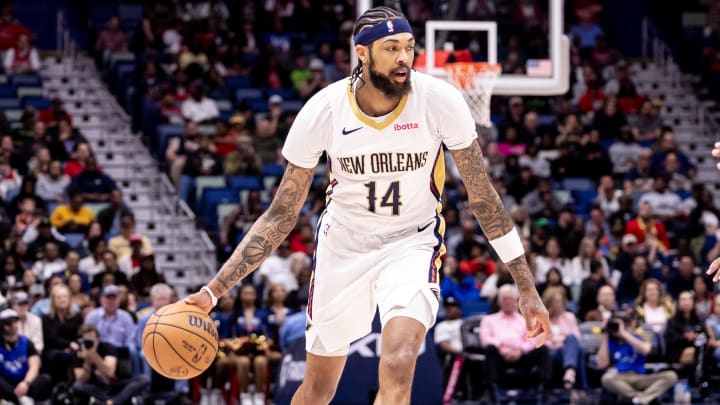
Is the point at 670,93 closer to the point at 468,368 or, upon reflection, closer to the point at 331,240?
the point at 468,368

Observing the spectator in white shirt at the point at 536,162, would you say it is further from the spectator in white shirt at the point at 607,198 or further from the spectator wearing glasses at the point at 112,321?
the spectator wearing glasses at the point at 112,321

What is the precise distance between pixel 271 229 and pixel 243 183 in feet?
39.1

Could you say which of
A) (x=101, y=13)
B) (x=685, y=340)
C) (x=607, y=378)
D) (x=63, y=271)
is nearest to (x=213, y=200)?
(x=63, y=271)

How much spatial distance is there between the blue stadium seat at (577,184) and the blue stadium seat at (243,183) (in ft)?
16.4

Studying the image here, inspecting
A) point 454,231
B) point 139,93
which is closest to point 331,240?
point 454,231

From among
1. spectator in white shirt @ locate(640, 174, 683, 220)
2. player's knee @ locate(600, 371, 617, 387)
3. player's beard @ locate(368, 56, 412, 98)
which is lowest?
player's knee @ locate(600, 371, 617, 387)

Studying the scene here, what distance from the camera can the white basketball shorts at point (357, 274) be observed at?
7.03m

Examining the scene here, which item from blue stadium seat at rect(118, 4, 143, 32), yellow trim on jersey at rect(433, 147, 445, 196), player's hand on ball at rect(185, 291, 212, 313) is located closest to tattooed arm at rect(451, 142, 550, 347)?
yellow trim on jersey at rect(433, 147, 445, 196)

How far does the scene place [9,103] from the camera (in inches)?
821

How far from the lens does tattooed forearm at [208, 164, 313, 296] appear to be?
7254mm

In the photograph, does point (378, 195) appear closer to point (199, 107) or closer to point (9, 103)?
point (199, 107)

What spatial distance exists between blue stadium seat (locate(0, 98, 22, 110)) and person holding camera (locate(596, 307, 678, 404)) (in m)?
10.7

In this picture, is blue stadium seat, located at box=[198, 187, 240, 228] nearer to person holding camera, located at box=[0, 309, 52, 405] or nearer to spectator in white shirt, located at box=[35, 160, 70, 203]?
spectator in white shirt, located at box=[35, 160, 70, 203]

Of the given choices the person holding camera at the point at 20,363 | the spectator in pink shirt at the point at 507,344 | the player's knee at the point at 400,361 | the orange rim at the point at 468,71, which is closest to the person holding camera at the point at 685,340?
the spectator in pink shirt at the point at 507,344
